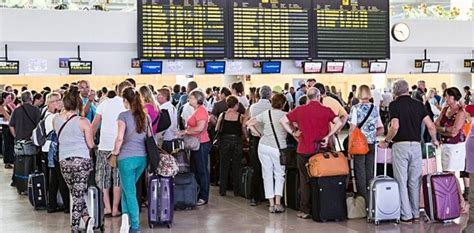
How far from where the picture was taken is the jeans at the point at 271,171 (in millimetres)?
8469

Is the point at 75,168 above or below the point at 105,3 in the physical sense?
below

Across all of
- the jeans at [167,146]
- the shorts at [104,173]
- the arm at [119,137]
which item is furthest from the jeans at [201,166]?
the arm at [119,137]

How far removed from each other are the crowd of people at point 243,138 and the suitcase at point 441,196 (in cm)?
15

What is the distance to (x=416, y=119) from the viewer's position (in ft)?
25.1

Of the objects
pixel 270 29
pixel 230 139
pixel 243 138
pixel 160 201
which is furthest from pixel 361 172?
pixel 270 29

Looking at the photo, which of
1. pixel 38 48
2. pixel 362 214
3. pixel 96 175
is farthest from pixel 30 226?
pixel 38 48

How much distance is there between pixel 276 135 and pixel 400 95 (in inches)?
63.9

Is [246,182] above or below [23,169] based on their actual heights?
below

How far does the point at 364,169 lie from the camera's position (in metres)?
8.21

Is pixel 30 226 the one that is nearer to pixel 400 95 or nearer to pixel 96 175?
pixel 96 175

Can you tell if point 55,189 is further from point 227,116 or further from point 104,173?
point 227,116

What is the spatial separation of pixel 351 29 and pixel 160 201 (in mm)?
8751

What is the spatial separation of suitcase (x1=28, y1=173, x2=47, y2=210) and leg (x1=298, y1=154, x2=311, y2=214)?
3.46 meters

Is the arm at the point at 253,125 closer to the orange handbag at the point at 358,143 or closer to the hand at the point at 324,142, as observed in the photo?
the hand at the point at 324,142
